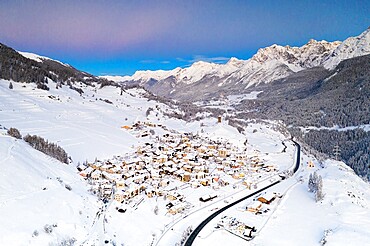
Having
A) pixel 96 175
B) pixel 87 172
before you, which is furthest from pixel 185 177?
pixel 87 172

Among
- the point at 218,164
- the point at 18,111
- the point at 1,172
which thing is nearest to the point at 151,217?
the point at 1,172

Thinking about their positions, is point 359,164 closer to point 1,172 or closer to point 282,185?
point 282,185

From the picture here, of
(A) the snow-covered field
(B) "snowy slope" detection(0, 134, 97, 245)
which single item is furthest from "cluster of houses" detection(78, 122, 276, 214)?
(B) "snowy slope" detection(0, 134, 97, 245)

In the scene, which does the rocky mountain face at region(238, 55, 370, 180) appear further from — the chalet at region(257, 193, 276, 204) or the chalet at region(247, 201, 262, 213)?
the chalet at region(247, 201, 262, 213)

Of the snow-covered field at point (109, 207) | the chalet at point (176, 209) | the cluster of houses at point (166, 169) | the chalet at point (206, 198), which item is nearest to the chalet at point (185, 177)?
the cluster of houses at point (166, 169)

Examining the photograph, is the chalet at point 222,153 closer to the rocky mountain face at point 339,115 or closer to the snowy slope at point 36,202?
the snowy slope at point 36,202

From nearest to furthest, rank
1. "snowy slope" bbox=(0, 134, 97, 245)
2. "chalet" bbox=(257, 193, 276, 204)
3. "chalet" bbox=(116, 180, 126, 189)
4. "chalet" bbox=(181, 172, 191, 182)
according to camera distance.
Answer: "snowy slope" bbox=(0, 134, 97, 245) → "chalet" bbox=(116, 180, 126, 189) → "chalet" bbox=(257, 193, 276, 204) → "chalet" bbox=(181, 172, 191, 182)
